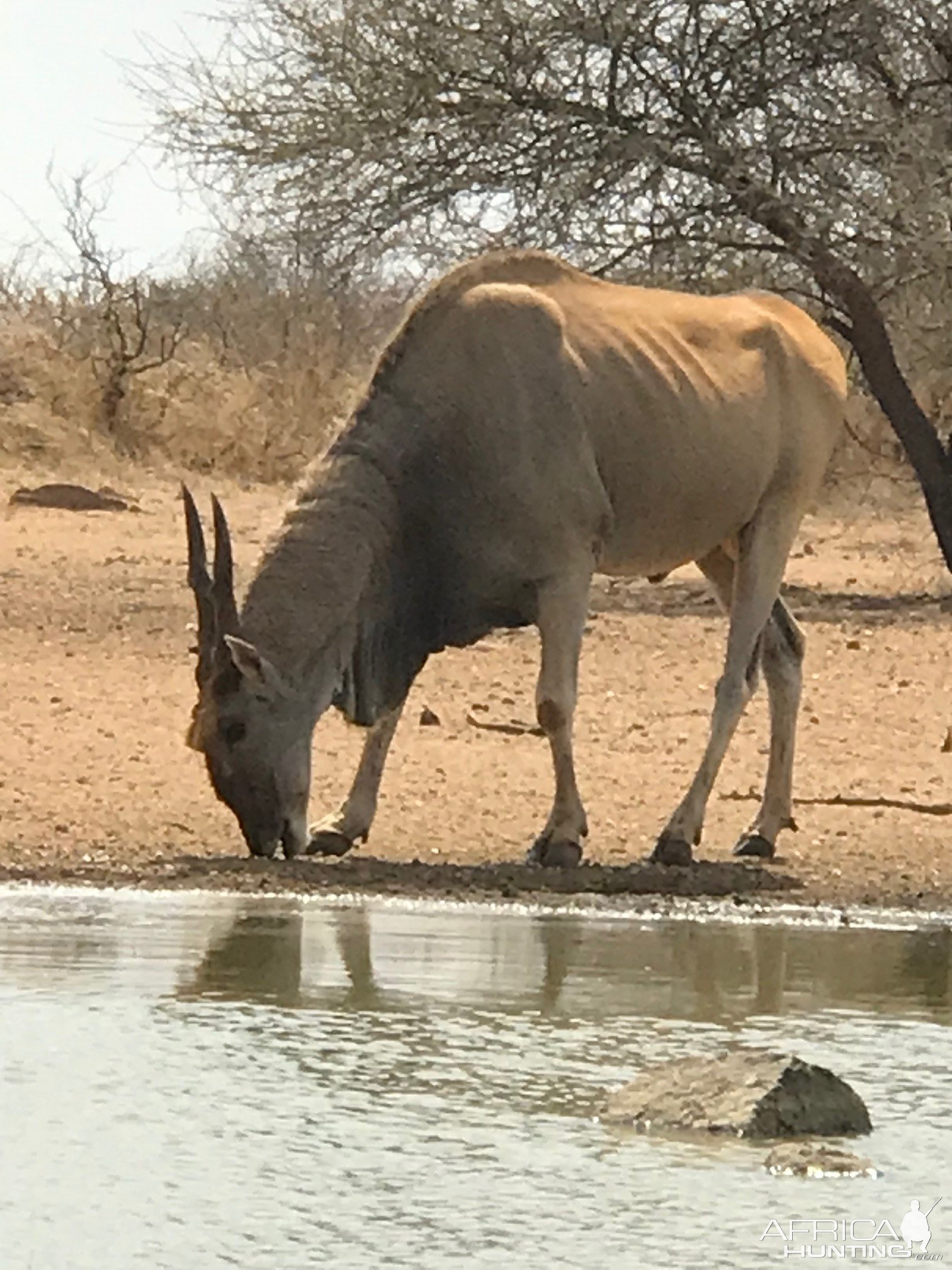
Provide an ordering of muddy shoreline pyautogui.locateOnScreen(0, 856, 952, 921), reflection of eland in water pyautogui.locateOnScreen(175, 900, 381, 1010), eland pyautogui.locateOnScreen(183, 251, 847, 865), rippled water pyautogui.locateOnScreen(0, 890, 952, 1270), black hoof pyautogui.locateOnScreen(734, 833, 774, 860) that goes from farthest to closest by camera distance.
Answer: black hoof pyautogui.locateOnScreen(734, 833, 774, 860) < eland pyautogui.locateOnScreen(183, 251, 847, 865) < muddy shoreline pyautogui.locateOnScreen(0, 856, 952, 921) < reflection of eland in water pyautogui.locateOnScreen(175, 900, 381, 1010) < rippled water pyautogui.locateOnScreen(0, 890, 952, 1270)

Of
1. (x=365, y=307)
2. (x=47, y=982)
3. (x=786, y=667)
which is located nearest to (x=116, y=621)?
(x=786, y=667)

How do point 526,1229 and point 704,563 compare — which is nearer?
point 526,1229

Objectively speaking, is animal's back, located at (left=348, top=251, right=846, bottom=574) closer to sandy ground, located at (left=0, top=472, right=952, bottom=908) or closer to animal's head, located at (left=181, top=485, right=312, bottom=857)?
animal's head, located at (left=181, top=485, right=312, bottom=857)

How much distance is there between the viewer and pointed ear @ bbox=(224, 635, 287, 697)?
31.4 feet

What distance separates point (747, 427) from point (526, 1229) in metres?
5.87

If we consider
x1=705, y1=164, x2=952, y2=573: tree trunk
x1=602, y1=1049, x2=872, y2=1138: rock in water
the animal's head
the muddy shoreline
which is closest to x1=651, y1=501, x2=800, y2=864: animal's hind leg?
the muddy shoreline

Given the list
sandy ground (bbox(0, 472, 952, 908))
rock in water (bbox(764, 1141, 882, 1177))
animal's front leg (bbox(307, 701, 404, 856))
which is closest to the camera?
rock in water (bbox(764, 1141, 882, 1177))

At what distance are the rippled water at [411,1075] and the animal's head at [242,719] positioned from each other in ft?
1.71

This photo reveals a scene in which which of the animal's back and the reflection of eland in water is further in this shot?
the animal's back

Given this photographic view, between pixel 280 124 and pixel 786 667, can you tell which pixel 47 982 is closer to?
pixel 786 667

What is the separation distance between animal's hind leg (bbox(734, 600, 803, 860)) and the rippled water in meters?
1.66

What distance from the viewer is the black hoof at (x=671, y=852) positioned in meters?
10.4

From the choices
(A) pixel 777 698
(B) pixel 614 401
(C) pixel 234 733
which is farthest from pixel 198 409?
(C) pixel 234 733

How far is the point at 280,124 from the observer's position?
19.1 metres
